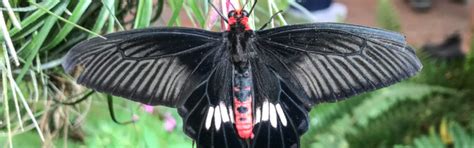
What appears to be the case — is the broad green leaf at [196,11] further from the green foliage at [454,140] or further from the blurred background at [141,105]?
the green foliage at [454,140]

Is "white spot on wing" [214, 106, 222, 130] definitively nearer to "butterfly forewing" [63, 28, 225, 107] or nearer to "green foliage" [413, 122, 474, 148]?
"butterfly forewing" [63, 28, 225, 107]

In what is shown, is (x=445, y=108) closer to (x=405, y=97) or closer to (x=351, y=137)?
(x=405, y=97)

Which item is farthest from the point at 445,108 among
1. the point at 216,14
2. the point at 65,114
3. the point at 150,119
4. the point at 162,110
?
the point at 216,14

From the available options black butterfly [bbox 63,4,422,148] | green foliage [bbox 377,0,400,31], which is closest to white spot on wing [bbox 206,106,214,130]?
black butterfly [bbox 63,4,422,148]

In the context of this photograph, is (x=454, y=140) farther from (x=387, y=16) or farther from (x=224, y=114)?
(x=224, y=114)

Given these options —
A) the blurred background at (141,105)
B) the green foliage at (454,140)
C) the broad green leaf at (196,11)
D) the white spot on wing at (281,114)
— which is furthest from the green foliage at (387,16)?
the white spot on wing at (281,114)

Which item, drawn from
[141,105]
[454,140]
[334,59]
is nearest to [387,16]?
[454,140]
